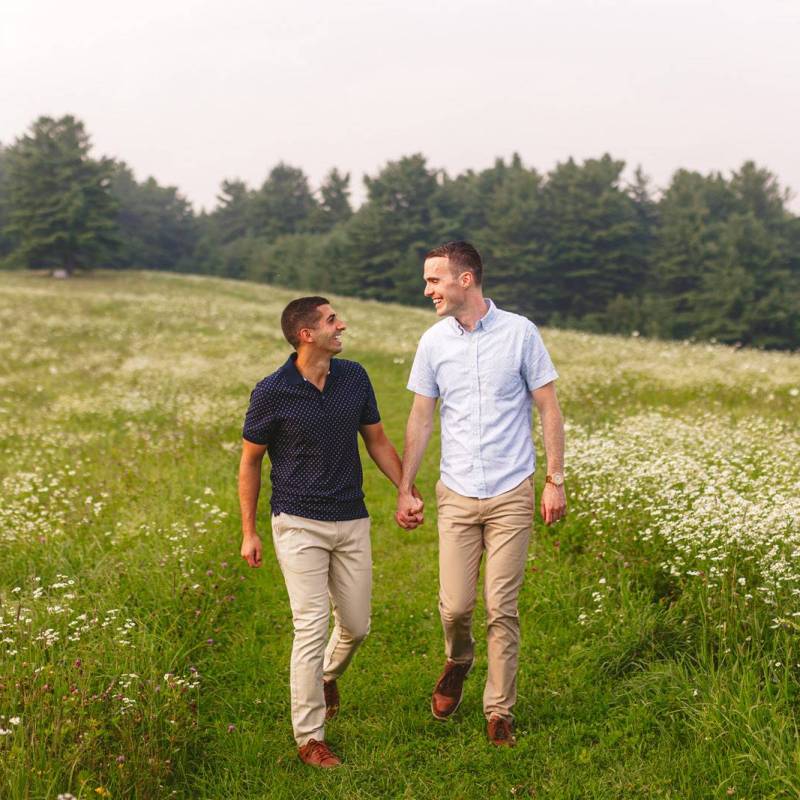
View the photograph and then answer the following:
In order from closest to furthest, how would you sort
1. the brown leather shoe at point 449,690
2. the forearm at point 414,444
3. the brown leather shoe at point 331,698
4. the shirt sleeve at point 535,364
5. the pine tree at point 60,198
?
the shirt sleeve at point 535,364, the forearm at point 414,444, the brown leather shoe at point 449,690, the brown leather shoe at point 331,698, the pine tree at point 60,198

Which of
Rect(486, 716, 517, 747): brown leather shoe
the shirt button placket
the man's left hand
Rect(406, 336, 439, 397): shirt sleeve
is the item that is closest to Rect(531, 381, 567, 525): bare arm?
the man's left hand

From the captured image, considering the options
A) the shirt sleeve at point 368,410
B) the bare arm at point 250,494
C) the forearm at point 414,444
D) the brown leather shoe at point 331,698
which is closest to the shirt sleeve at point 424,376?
the forearm at point 414,444

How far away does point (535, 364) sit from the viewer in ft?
14.5

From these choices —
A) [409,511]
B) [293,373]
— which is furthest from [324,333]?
[409,511]

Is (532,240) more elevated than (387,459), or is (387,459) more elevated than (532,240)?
(532,240)

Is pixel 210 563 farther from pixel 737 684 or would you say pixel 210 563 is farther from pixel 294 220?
pixel 294 220

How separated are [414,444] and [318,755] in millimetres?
1872

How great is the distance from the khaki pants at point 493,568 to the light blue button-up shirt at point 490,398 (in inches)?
4.2

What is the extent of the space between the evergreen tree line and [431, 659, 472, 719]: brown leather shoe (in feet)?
164

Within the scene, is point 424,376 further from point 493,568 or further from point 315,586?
point 315,586

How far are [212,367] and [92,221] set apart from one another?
122 feet

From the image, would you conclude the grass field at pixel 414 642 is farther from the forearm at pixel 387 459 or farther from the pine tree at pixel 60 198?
the pine tree at pixel 60 198

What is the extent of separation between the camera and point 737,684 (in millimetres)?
4191

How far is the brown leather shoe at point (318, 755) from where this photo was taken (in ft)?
13.8
